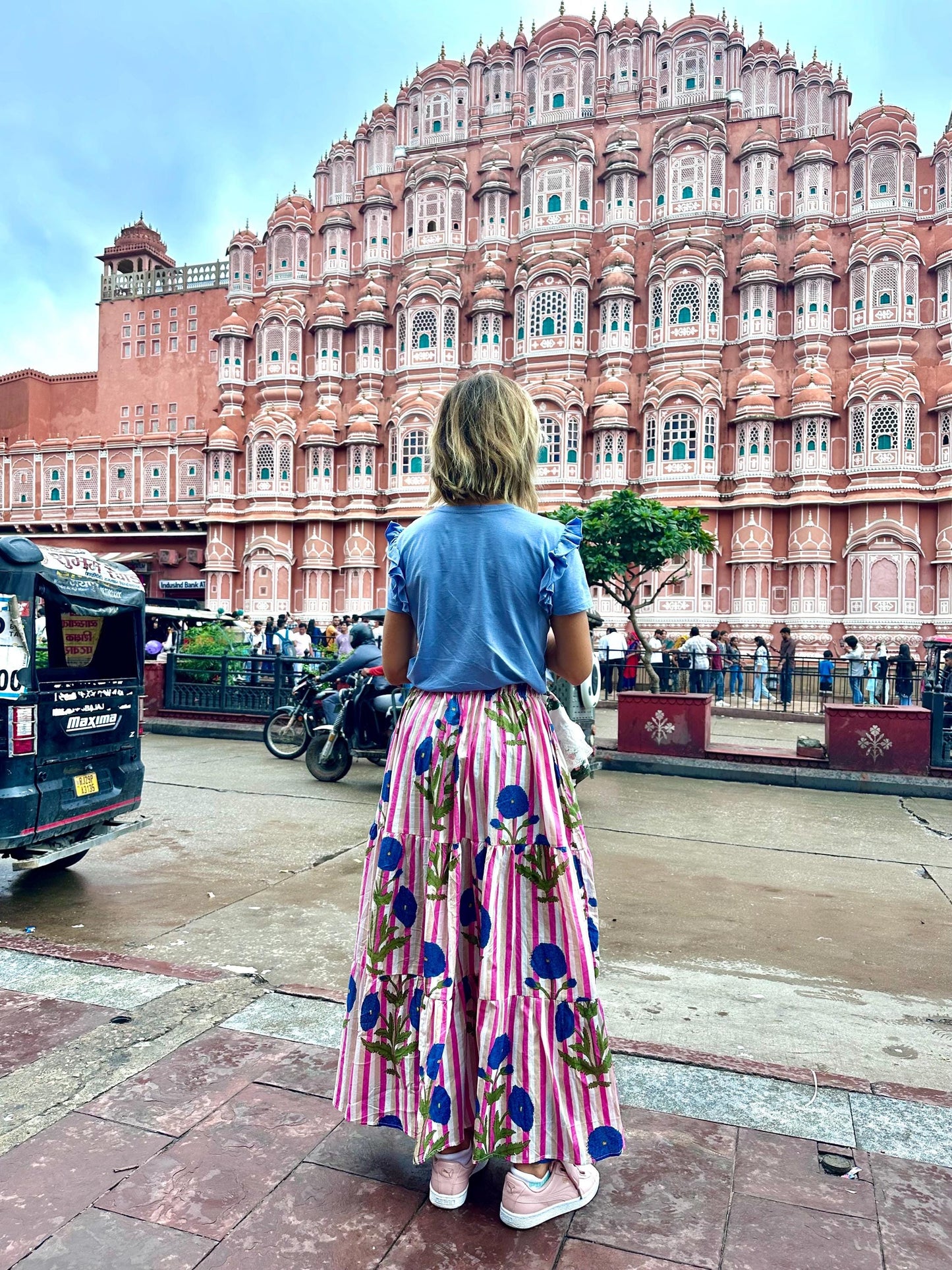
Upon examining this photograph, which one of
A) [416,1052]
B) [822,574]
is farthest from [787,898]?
[822,574]

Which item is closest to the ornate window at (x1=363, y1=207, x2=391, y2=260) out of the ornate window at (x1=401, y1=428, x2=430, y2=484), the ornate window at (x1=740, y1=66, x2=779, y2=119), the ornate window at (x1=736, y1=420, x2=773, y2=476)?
the ornate window at (x1=401, y1=428, x2=430, y2=484)

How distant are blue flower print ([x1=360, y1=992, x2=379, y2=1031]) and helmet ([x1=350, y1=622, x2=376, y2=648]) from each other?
20.7 ft

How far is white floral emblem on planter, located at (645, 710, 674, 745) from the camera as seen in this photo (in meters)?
9.77

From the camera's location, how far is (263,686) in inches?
477

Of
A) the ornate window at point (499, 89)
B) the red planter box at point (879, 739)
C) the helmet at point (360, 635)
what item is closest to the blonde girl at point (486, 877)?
the helmet at point (360, 635)

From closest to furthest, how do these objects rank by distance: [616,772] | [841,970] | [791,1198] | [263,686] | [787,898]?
[791,1198] → [841,970] → [787,898] → [616,772] → [263,686]

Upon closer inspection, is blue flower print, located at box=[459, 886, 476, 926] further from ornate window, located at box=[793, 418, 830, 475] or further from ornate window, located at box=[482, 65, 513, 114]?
ornate window, located at box=[482, 65, 513, 114]

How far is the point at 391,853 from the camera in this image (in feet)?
6.40

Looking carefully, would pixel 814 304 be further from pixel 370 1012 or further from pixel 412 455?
pixel 370 1012

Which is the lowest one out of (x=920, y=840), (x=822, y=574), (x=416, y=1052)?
(x=920, y=840)

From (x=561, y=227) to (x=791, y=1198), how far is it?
105ft

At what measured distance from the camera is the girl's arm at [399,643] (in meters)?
2.07

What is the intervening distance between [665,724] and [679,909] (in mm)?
5339

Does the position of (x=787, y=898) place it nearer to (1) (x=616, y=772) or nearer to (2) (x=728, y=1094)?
(2) (x=728, y=1094)
